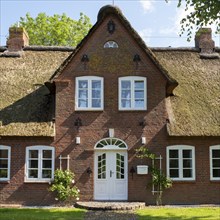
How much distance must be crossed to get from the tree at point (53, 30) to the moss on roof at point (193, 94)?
21.9 m

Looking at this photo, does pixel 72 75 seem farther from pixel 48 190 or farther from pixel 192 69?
pixel 192 69

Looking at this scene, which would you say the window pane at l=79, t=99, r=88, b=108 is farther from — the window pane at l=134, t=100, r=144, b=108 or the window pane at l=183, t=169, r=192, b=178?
the window pane at l=183, t=169, r=192, b=178

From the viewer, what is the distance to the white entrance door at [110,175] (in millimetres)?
19422

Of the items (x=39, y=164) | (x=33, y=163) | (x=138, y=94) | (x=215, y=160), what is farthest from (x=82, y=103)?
(x=215, y=160)

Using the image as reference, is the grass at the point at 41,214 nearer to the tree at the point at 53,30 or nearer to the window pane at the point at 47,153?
the window pane at the point at 47,153

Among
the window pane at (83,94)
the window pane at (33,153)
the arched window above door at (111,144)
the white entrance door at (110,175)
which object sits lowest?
the white entrance door at (110,175)

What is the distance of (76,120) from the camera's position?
19797 mm

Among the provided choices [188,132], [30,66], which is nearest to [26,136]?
[30,66]

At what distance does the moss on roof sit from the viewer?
19.7 metres

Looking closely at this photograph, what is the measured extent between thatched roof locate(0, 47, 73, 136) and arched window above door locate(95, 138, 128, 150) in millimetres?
2376

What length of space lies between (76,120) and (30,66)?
17.9 ft

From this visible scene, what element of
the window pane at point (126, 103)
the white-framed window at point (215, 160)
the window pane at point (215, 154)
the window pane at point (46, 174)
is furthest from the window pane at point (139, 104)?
the window pane at point (46, 174)

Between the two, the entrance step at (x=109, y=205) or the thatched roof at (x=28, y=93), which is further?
the thatched roof at (x=28, y=93)

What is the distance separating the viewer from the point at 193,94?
21625 mm
